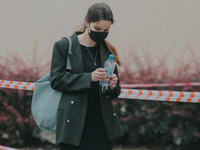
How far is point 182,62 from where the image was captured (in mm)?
4539

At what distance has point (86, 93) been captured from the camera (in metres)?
2.00

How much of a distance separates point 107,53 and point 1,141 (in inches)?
129

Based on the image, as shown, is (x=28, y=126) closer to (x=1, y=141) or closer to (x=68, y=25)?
(x=1, y=141)

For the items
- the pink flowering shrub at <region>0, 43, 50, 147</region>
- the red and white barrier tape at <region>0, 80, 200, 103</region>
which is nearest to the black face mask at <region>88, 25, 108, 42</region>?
the red and white barrier tape at <region>0, 80, 200, 103</region>

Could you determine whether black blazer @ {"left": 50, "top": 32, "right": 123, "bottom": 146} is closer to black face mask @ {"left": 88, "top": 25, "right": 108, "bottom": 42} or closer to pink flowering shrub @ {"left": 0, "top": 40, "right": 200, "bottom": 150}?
black face mask @ {"left": 88, "top": 25, "right": 108, "bottom": 42}

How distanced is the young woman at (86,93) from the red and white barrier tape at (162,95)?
5.86 feet

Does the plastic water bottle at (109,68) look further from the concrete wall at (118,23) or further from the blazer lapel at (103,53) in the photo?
the concrete wall at (118,23)

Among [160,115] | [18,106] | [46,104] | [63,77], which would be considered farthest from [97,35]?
[18,106]

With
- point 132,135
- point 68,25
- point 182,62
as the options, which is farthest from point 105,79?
point 68,25

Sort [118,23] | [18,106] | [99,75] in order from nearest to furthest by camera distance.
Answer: [99,75] < [18,106] < [118,23]

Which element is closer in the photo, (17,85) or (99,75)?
(99,75)

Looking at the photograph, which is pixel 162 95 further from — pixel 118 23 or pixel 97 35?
pixel 97 35

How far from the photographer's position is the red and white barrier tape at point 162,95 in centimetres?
382

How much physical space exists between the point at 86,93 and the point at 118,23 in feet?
10.2
